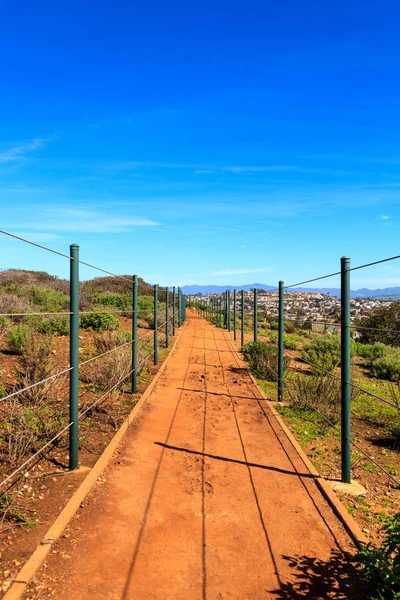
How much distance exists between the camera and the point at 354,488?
4.04 meters

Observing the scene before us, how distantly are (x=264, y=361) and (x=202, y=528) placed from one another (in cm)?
624

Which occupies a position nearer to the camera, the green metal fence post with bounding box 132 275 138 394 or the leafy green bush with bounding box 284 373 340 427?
the leafy green bush with bounding box 284 373 340 427

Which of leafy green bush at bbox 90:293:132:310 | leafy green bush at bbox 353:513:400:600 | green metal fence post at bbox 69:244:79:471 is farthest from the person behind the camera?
leafy green bush at bbox 90:293:132:310

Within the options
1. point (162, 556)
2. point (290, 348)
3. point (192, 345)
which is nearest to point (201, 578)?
point (162, 556)

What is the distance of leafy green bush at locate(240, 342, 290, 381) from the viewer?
904 centimetres

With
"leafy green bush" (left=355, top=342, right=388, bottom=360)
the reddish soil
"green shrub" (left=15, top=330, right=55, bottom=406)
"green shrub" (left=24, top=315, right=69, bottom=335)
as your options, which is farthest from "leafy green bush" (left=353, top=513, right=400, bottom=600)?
"leafy green bush" (left=355, top=342, right=388, bottom=360)

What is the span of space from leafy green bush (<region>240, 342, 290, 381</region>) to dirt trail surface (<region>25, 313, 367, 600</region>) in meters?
3.36

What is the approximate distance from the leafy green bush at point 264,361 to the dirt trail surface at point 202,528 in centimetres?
336

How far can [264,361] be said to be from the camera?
9344 mm

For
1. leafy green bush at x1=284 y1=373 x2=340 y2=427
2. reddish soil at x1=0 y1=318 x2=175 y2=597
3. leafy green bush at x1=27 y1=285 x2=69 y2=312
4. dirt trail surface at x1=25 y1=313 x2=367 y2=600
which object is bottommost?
dirt trail surface at x1=25 y1=313 x2=367 y2=600

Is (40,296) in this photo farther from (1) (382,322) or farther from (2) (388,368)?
(1) (382,322)

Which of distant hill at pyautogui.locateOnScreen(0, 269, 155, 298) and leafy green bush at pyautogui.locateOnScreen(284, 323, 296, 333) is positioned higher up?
distant hill at pyautogui.locateOnScreen(0, 269, 155, 298)

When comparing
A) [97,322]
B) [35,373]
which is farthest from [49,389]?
[97,322]

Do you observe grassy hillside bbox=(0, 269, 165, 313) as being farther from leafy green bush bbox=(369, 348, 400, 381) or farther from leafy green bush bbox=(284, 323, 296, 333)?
leafy green bush bbox=(284, 323, 296, 333)
